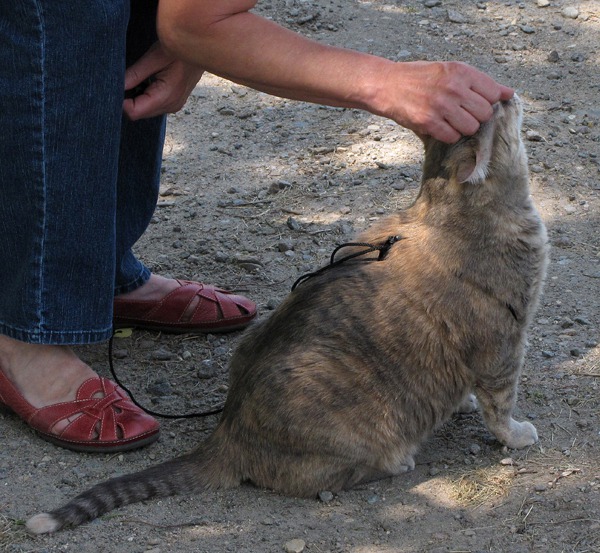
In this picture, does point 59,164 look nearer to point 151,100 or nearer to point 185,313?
point 151,100

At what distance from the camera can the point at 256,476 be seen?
2.99 m

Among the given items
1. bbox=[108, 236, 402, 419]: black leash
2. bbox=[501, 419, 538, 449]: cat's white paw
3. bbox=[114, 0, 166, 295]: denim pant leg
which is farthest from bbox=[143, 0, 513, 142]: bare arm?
bbox=[501, 419, 538, 449]: cat's white paw

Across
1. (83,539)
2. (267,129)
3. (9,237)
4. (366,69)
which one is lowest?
(83,539)

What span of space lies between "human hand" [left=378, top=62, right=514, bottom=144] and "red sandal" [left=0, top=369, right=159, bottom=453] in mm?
1416

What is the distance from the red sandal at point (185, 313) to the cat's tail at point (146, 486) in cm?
90

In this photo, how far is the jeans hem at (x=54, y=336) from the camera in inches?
118

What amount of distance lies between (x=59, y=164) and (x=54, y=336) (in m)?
0.58

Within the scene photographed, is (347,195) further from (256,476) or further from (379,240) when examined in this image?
(256,476)

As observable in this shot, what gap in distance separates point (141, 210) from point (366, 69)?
4.51 ft

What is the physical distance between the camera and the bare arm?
258 centimetres

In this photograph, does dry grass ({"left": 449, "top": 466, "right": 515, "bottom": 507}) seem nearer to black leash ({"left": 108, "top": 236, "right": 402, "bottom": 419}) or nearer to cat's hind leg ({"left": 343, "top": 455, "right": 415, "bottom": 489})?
cat's hind leg ({"left": 343, "top": 455, "right": 415, "bottom": 489})

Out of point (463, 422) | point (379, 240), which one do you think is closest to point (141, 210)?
point (379, 240)

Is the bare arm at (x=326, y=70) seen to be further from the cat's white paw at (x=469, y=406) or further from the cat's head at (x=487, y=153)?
the cat's white paw at (x=469, y=406)

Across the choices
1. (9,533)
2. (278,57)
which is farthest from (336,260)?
(9,533)
